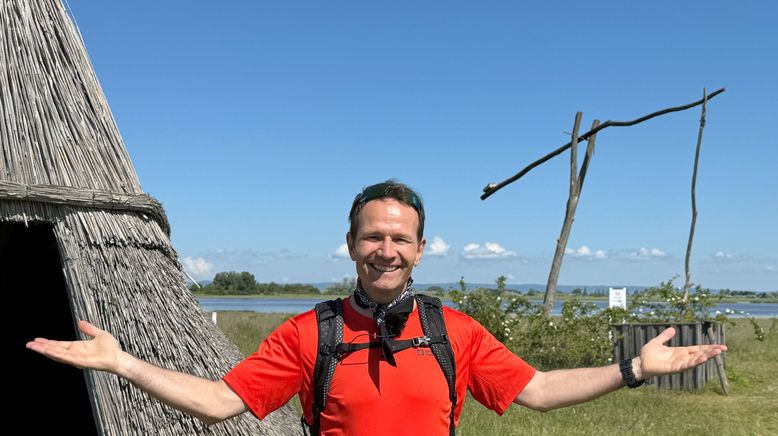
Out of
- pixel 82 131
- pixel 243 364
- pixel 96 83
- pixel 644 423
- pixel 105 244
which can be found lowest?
pixel 644 423

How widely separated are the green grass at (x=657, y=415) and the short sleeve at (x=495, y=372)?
235 inches

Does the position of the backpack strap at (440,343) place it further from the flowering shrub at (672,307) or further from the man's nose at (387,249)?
the flowering shrub at (672,307)

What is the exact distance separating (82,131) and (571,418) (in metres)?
7.16

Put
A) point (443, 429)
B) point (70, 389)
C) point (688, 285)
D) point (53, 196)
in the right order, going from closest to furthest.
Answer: point (443, 429), point (53, 196), point (70, 389), point (688, 285)

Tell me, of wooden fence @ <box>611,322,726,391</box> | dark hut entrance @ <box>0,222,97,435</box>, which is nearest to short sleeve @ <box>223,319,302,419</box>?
dark hut entrance @ <box>0,222,97,435</box>

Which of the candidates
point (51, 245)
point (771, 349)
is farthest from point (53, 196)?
point (771, 349)

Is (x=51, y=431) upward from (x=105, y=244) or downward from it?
downward

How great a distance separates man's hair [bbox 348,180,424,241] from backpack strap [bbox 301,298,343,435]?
0.34 metres

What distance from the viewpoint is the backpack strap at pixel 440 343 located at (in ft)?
9.23

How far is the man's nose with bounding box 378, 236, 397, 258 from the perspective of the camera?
9.13ft

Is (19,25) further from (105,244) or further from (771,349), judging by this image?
(771,349)

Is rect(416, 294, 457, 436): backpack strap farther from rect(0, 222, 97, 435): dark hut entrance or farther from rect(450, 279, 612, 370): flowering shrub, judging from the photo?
rect(450, 279, 612, 370): flowering shrub

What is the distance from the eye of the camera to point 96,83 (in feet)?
20.9

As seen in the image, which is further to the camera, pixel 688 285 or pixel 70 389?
pixel 688 285
